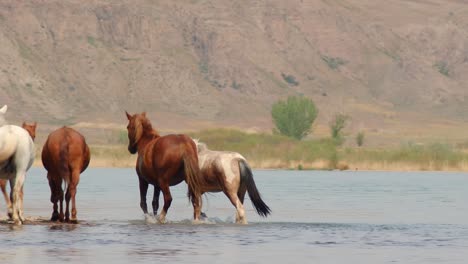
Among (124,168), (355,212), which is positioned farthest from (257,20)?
(355,212)

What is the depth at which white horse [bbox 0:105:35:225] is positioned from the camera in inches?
884

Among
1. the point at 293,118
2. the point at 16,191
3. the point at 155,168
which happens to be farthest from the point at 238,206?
the point at 293,118

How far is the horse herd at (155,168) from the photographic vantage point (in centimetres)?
2348

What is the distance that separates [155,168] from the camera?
2456 cm

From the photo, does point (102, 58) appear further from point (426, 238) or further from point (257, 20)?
point (426, 238)

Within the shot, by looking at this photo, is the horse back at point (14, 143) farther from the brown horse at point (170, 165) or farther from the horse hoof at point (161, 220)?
the horse hoof at point (161, 220)

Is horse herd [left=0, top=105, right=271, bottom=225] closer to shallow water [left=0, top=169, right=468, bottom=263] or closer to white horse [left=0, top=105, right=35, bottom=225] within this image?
white horse [left=0, top=105, right=35, bottom=225]

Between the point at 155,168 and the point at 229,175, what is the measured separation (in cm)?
151

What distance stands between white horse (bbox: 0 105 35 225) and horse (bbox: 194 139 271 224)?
3658mm

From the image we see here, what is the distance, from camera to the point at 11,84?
144125mm

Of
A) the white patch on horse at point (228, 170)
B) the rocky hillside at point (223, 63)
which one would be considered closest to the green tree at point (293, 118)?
the rocky hillside at point (223, 63)

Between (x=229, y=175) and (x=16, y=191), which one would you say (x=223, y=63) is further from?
(x=16, y=191)

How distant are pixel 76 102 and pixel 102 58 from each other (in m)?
9.51

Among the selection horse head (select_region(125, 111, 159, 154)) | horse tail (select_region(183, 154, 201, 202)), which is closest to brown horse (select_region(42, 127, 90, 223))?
horse head (select_region(125, 111, 159, 154))
